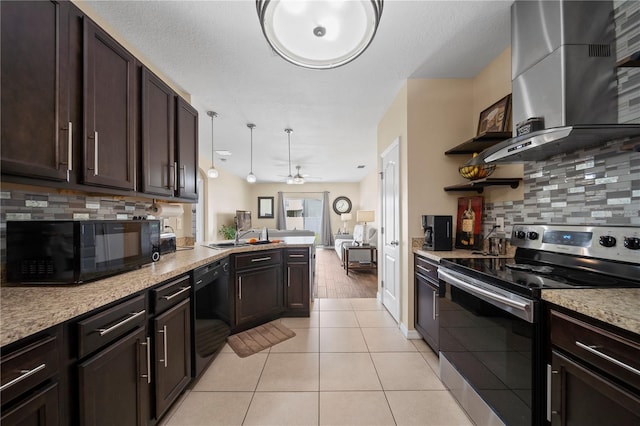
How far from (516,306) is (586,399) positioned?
341 millimetres

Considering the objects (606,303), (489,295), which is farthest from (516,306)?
(606,303)

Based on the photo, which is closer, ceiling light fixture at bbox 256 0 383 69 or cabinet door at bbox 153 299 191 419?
ceiling light fixture at bbox 256 0 383 69

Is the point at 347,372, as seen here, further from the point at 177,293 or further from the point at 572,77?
the point at 572,77

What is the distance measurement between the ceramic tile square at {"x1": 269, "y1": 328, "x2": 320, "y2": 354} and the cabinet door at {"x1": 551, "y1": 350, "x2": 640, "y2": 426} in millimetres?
1680

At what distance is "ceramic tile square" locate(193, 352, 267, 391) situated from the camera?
1.73 m

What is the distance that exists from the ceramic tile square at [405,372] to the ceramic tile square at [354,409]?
0.57 feet

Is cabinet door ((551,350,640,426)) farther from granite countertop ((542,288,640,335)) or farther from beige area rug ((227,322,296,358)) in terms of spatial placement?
beige area rug ((227,322,296,358))

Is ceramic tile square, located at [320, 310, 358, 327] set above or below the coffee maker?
below

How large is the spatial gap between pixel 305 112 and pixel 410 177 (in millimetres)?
1647

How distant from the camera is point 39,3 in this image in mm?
1037

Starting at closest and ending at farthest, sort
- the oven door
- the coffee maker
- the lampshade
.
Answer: the oven door
the coffee maker
the lampshade

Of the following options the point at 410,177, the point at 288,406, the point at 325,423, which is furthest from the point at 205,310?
the point at 410,177

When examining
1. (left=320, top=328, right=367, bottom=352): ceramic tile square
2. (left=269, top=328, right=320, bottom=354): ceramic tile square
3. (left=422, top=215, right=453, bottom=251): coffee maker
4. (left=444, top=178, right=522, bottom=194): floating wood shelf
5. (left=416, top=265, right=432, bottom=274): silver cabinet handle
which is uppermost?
(left=444, top=178, right=522, bottom=194): floating wood shelf

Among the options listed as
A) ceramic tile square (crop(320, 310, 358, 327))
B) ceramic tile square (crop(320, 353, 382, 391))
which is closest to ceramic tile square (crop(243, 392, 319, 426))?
ceramic tile square (crop(320, 353, 382, 391))
